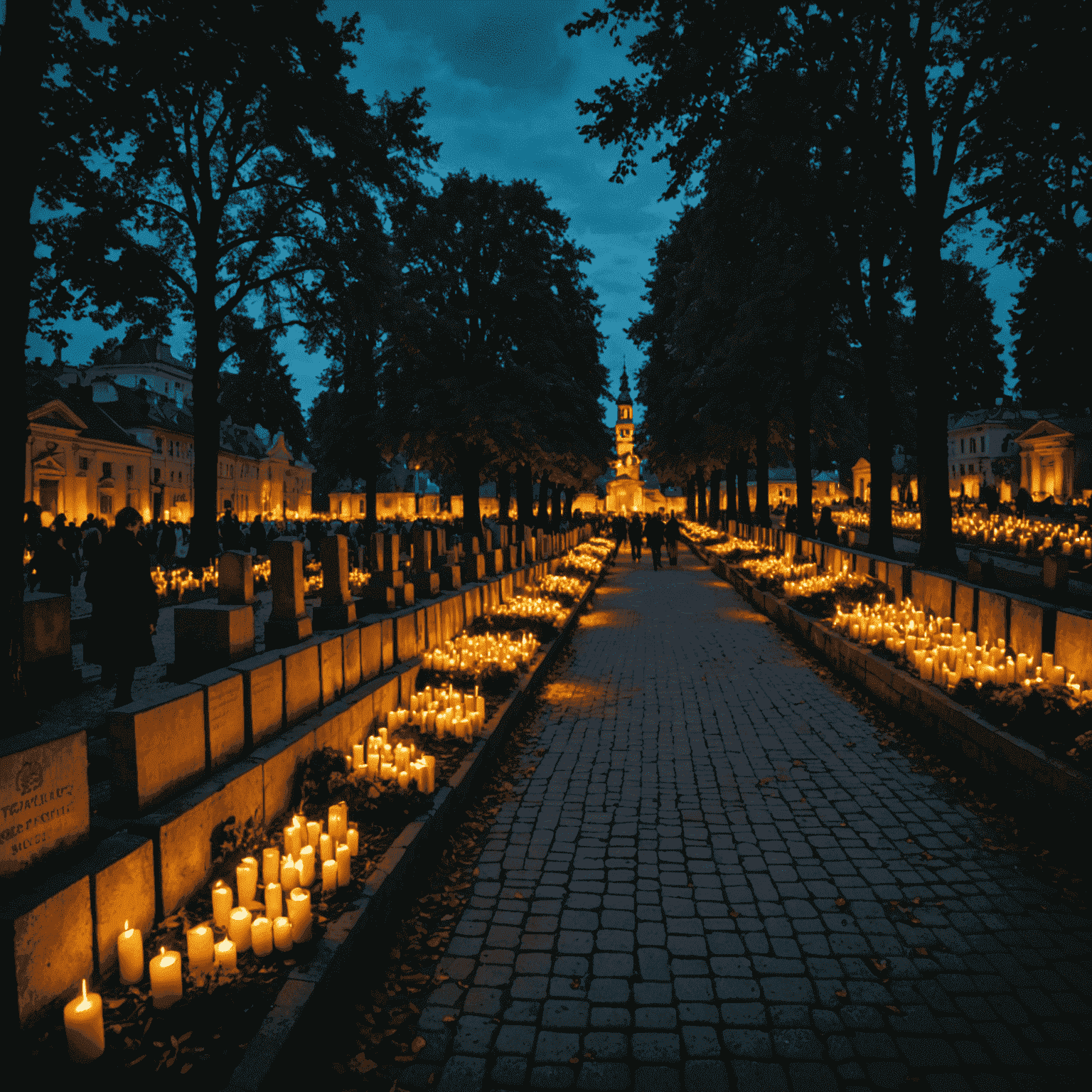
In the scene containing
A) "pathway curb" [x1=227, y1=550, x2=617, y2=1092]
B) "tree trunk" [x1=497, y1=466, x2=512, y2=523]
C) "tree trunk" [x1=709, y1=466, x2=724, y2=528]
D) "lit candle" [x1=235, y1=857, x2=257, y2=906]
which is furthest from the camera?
"tree trunk" [x1=709, y1=466, x2=724, y2=528]

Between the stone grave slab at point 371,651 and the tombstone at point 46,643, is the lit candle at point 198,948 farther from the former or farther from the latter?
the tombstone at point 46,643

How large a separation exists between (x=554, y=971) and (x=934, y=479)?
12.2m

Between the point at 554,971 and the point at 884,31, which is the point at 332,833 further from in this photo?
the point at 884,31

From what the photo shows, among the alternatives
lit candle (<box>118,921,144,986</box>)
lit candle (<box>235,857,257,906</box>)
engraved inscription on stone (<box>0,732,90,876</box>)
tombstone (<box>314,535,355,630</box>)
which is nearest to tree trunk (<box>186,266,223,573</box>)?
tombstone (<box>314,535,355,630</box>)

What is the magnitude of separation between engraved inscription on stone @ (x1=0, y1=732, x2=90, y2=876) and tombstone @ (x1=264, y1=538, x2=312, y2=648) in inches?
110

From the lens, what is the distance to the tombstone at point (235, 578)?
5027mm

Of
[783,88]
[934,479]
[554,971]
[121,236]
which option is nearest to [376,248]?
[121,236]

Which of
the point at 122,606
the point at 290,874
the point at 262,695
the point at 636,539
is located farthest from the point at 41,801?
the point at 636,539

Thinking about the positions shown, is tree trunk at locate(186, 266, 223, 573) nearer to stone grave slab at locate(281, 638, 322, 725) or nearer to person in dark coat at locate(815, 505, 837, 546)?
stone grave slab at locate(281, 638, 322, 725)

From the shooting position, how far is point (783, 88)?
1270 cm

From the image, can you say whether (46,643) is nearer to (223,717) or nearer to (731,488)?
(223,717)

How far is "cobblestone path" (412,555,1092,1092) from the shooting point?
2.94 meters

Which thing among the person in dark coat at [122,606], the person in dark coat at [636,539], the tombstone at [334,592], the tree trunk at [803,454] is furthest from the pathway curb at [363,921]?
the person in dark coat at [636,539]

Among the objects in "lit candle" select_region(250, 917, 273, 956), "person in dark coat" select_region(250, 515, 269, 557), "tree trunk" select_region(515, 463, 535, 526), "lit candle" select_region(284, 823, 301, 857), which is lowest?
"lit candle" select_region(250, 917, 273, 956)
